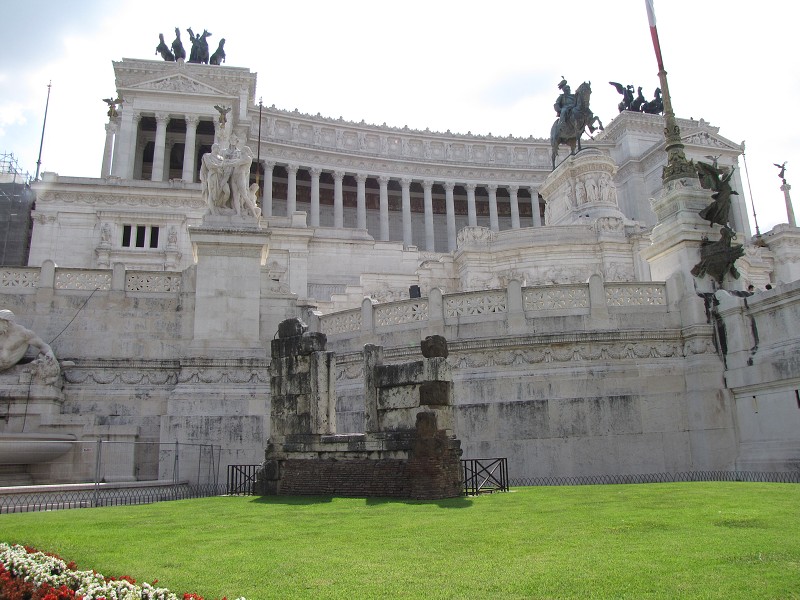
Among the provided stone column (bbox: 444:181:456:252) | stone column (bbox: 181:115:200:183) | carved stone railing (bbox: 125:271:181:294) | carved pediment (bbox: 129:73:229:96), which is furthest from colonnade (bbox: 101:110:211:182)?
carved stone railing (bbox: 125:271:181:294)

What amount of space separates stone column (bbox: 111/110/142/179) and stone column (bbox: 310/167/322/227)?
2166cm

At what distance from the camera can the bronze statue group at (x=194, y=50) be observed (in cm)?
8481

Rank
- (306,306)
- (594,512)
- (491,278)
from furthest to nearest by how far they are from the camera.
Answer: (491,278)
(306,306)
(594,512)

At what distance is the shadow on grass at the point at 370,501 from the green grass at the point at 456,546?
0.16m

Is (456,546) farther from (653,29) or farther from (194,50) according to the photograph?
(194,50)

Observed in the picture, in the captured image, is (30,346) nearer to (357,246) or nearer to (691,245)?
(691,245)

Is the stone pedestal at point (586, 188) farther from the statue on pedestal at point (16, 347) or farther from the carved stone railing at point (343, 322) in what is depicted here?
the statue on pedestal at point (16, 347)

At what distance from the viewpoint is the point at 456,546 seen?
8375mm

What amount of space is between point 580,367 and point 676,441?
340 cm

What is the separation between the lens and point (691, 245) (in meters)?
22.4

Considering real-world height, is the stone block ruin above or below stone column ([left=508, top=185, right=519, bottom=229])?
below

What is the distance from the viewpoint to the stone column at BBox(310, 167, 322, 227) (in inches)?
3374

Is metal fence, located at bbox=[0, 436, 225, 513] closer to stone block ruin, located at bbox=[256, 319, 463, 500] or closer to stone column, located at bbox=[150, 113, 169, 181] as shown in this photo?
stone block ruin, located at bbox=[256, 319, 463, 500]

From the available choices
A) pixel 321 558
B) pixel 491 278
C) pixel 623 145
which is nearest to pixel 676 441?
pixel 321 558
